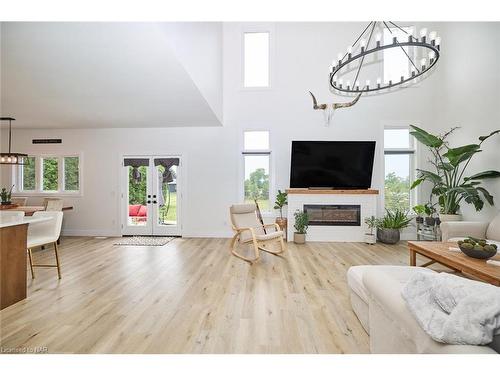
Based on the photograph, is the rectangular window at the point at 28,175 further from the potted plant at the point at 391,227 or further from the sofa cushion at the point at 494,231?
the sofa cushion at the point at 494,231

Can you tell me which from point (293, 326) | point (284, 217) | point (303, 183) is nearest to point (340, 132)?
point (303, 183)

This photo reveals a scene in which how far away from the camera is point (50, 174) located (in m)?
6.62

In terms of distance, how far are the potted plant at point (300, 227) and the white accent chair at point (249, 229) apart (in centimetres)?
88

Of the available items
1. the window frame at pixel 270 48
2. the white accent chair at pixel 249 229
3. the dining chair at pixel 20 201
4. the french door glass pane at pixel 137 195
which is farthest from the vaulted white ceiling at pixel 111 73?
the white accent chair at pixel 249 229

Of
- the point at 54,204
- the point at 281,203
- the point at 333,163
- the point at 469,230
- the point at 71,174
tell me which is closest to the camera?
the point at 469,230

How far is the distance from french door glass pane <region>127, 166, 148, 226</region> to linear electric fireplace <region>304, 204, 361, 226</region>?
404 cm

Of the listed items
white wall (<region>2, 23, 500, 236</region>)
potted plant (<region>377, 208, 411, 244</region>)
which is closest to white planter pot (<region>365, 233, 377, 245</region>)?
potted plant (<region>377, 208, 411, 244</region>)

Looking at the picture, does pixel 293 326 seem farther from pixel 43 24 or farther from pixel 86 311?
pixel 43 24

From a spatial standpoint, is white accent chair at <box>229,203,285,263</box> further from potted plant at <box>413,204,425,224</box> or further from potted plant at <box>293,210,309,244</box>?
potted plant at <box>413,204,425,224</box>

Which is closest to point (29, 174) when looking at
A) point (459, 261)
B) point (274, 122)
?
point (274, 122)

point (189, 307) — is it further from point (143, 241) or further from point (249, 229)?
point (143, 241)

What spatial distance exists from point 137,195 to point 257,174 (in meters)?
3.11
